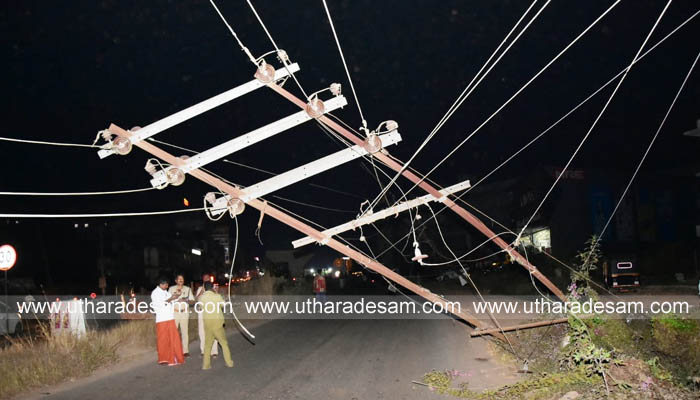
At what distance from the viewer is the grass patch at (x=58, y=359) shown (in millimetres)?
9266

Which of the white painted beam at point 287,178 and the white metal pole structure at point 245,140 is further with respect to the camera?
the white painted beam at point 287,178

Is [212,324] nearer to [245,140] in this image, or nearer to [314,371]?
[314,371]

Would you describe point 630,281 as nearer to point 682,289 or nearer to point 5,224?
point 682,289

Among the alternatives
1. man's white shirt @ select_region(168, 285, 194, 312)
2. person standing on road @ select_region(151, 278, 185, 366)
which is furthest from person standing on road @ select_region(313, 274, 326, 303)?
person standing on road @ select_region(151, 278, 185, 366)

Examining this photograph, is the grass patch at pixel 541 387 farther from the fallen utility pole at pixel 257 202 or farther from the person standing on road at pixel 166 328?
the person standing on road at pixel 166 328

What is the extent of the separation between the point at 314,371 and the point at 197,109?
209 inches

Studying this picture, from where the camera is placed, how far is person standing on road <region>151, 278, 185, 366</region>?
1100cm

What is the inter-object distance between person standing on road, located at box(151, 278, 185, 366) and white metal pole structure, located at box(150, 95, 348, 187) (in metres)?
4.68

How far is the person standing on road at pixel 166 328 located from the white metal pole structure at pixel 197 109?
4.79 metres

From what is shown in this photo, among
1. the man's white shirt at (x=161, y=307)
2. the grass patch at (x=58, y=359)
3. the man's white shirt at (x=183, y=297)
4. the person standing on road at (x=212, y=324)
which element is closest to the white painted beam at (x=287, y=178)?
the person standing on road at (x=212, y=324)

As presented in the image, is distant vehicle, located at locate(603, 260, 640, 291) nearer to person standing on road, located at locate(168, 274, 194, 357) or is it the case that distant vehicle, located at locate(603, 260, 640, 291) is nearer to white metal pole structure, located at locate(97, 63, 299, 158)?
person standing on road, located at locate(168, 274, 194, 357)

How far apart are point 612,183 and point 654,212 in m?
3.92

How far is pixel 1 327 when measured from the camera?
17.6 metres

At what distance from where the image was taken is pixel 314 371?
10234 millimetres
